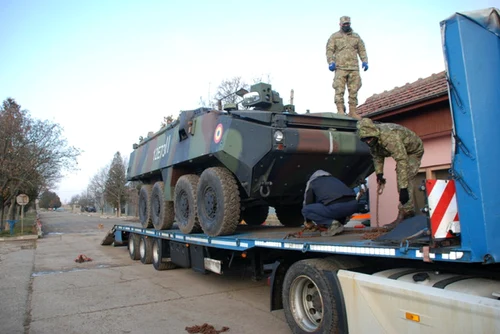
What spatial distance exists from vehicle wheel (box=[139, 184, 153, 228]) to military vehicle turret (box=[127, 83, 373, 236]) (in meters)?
2.46

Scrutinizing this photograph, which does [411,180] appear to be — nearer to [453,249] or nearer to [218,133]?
[453,249]

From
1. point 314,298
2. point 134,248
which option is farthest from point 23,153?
point 314,298

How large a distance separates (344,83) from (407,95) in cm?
286

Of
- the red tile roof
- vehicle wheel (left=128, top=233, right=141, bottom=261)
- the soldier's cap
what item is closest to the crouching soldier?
the soldier's cap

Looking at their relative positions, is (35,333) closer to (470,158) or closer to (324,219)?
(324,219)

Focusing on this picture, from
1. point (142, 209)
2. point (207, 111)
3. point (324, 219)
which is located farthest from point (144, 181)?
point (324, 219)

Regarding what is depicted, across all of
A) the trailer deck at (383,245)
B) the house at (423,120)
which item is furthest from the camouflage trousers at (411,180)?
the house at (423,120)

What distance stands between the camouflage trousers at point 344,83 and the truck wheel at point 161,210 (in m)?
4.56

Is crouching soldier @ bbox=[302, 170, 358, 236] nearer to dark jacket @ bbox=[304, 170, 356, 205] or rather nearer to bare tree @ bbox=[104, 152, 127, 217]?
dark jacket @ bbox=[304, 170, 356, 205]

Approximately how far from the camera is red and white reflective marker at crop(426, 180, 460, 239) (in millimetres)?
3418

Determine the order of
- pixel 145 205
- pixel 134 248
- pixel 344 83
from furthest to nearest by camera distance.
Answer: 1. pixel 134 248
2. pixel 145 205
3. pixel 344 83

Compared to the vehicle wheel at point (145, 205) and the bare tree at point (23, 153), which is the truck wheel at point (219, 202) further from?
the bare tree at point (23, 153)

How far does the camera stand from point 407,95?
32.8 feet

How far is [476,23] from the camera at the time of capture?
11.0ft
